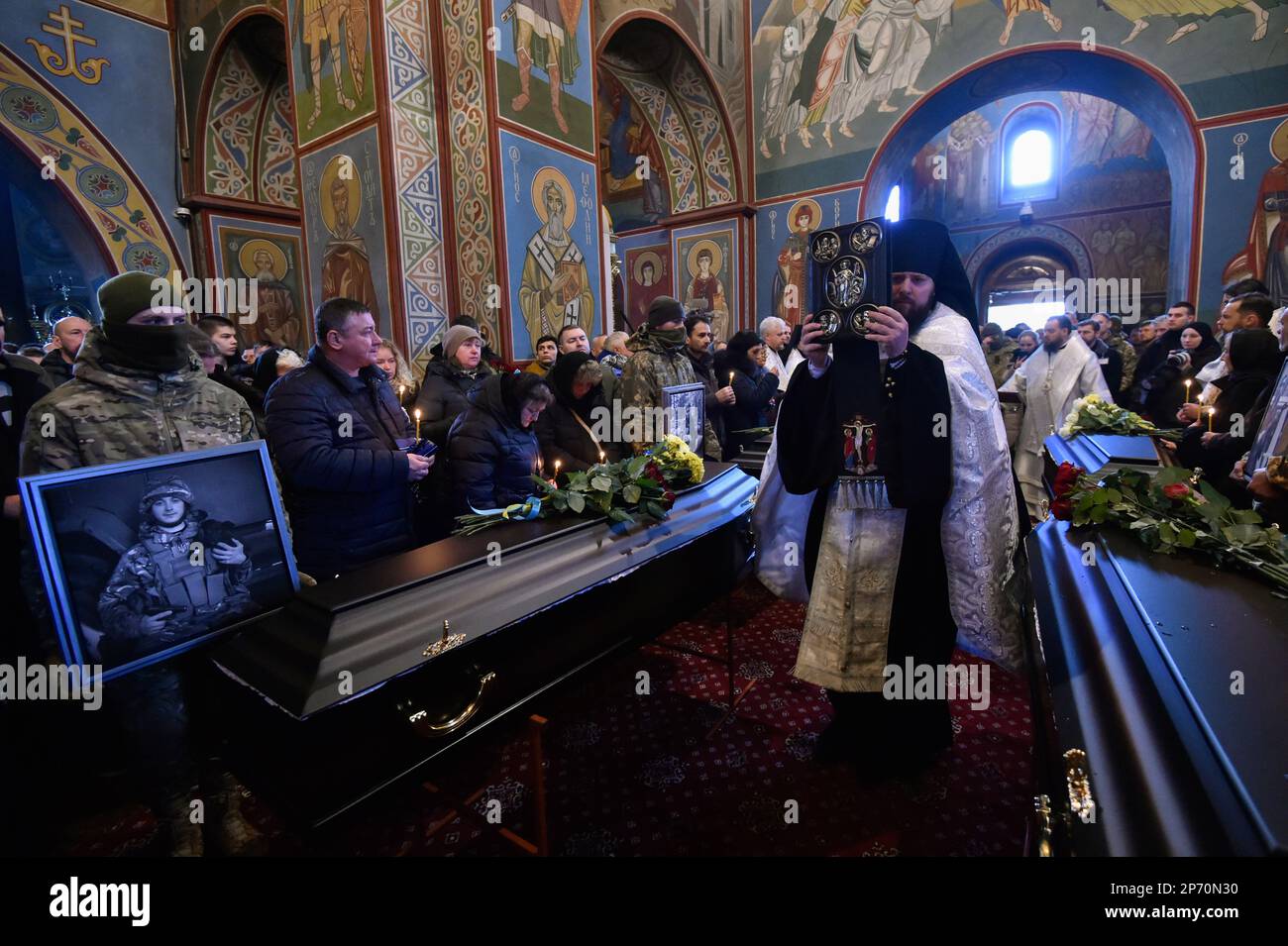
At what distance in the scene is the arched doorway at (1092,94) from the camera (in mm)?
8367

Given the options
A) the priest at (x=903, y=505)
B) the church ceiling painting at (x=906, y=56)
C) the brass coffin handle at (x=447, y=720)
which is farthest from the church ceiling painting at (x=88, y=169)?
the church ceiling painting at (x=906, y=56)

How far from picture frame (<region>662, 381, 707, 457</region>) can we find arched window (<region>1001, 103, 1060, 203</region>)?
800 inches

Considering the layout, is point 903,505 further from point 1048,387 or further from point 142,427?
point 1048,387

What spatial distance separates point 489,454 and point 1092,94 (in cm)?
1154

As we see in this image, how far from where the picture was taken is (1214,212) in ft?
26.8

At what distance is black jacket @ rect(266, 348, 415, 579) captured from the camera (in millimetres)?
2334

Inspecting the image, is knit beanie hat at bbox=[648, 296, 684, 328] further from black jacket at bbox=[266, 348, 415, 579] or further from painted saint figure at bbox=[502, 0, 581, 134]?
painted saint figure at bbox=[502, 0, 581, 134]

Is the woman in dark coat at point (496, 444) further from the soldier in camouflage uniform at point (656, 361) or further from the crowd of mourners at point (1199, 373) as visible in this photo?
the crowd of mourners at point (1199, 373)

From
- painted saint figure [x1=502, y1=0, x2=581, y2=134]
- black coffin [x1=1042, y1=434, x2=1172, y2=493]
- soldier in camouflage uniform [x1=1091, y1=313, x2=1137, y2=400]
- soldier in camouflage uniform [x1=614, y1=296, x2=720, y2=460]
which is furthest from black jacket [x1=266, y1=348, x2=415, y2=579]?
soldier in camouflage uniform [x1=1091, y1=313, x2=1137, y2=400]

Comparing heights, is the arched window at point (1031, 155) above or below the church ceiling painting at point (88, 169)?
above

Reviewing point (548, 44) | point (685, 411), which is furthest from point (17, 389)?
point (548, 44)

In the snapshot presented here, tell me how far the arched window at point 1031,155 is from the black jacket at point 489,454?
21.3m

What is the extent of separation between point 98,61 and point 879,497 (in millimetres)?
10884

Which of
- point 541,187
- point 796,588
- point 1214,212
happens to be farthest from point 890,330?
point 1214,212
